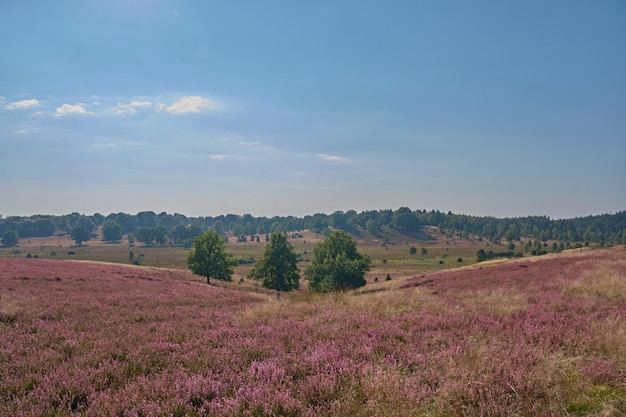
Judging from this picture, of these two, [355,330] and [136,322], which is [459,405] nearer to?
[355,330]

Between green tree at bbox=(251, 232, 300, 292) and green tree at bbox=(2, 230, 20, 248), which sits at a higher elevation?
green tree at bbox=(251, 232, 300, 292)

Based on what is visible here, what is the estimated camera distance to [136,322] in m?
9.30

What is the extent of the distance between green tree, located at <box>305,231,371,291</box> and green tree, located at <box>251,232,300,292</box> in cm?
355

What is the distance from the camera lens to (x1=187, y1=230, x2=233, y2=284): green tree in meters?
52.4

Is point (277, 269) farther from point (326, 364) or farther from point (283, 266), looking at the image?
point (326, 364)

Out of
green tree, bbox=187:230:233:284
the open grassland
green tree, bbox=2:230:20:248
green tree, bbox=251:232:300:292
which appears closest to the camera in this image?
the open grassland

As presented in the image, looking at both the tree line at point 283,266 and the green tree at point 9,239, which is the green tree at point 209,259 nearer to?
the tree line at point 283,266

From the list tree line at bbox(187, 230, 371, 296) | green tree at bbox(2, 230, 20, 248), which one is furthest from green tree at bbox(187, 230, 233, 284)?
green tree at bbox(2, 230, 20, 248)

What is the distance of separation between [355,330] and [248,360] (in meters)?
2.53

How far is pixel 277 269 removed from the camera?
49.2m

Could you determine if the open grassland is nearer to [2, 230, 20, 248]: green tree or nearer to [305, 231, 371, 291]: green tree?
[305, 231, 371, 291]: green tree

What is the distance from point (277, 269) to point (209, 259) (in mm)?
12014

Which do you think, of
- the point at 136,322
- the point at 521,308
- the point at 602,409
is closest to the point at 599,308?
the point at 521,308

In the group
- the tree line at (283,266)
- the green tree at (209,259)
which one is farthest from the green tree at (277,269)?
the green tree at (209,259)
